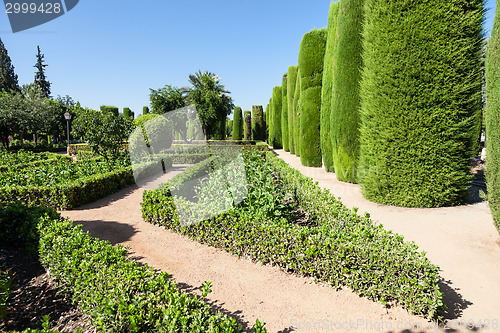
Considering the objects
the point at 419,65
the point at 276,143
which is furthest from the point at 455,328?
the point at 276,143

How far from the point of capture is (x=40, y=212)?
4898mm

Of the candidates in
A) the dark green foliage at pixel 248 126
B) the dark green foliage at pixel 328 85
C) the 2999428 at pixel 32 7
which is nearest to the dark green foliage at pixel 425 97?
the dark green foliage at pixel 328 85

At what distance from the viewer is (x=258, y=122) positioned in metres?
37.0

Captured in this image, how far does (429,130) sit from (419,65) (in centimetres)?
158

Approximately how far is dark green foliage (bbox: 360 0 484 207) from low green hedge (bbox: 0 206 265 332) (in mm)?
5986

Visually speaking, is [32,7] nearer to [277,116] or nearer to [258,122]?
[277,116]

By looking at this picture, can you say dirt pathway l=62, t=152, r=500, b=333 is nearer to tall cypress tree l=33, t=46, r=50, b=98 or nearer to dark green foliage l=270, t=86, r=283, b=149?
dark green foliage l=270, t=86, r=283, b=149

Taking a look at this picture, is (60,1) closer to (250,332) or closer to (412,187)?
(250,332)

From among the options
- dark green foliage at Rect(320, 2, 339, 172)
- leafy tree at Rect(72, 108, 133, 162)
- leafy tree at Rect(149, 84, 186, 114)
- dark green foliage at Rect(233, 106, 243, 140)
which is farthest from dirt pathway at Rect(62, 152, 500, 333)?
dark green foliage at Rect(233, 106, 243, 140)

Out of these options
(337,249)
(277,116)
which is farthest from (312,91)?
(277,116)

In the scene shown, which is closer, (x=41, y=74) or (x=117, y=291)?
(x=117, y=291)

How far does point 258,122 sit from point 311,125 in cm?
2463

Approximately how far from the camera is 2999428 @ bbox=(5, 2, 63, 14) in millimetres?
4315

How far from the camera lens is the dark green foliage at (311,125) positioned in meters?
12.6
